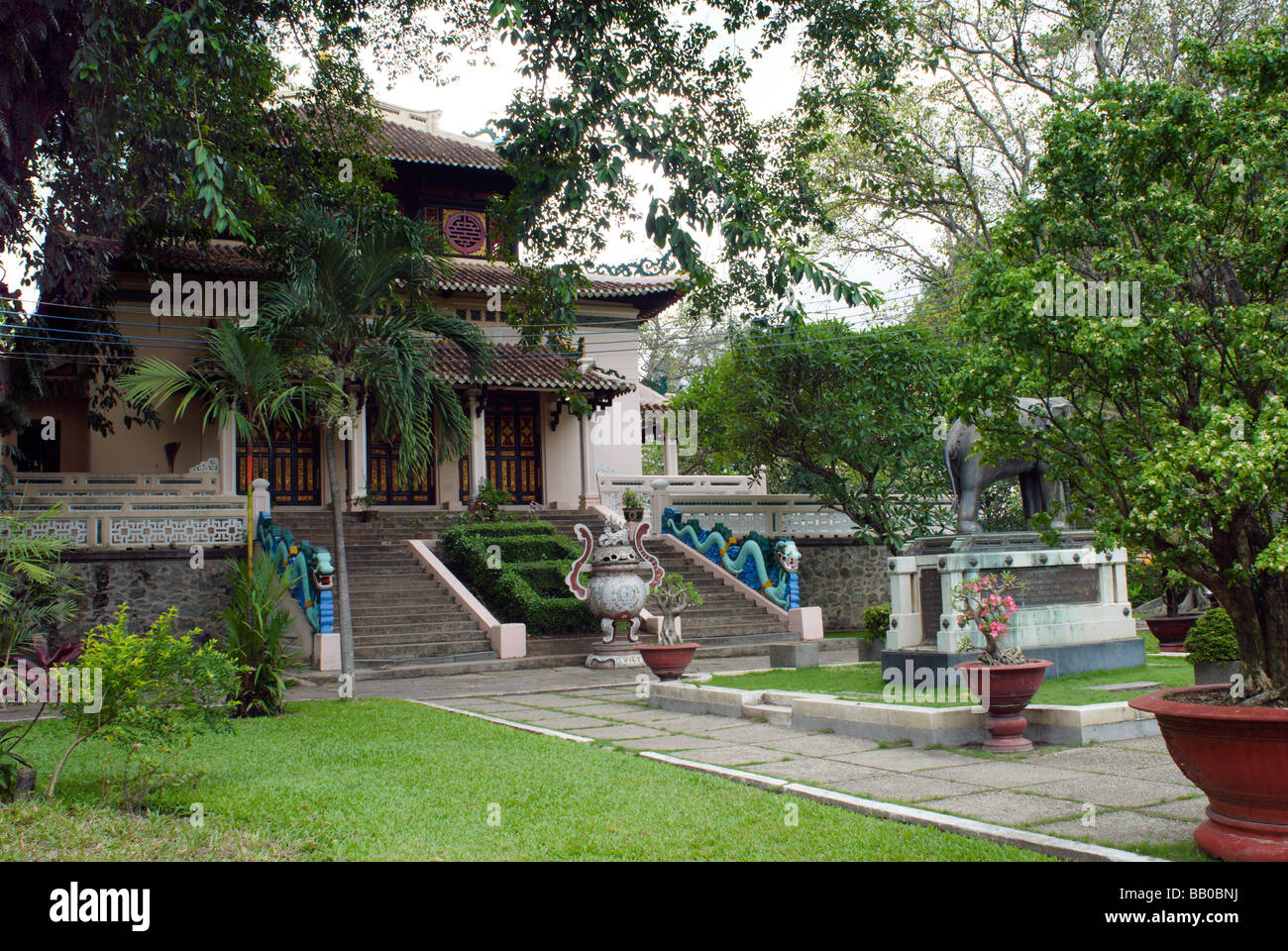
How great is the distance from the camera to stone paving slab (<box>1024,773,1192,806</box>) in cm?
530

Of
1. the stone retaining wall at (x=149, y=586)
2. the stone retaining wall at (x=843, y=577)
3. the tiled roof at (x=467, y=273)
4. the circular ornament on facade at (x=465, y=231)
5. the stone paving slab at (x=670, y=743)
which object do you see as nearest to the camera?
the stone paving slab at (x=670, y=743)

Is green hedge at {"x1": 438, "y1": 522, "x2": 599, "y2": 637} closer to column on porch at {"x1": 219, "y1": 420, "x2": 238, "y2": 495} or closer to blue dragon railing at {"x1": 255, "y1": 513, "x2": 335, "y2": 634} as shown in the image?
blue dragon railing at {"x1": 255, "y1": 513, "x2": 335, "y2": 634}

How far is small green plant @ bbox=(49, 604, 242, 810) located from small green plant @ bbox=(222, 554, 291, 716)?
3473 mm

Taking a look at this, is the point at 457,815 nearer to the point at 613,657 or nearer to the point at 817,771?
the point at 817,771

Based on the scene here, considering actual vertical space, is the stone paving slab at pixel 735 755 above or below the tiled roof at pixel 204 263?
below

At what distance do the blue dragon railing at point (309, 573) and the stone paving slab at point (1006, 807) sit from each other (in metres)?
10.1

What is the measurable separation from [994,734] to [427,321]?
26.5 feet

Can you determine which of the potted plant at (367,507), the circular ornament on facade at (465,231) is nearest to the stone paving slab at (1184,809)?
the potted plant at (367,507)

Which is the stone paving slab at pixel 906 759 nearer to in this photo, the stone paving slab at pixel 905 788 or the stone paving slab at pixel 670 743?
the stone paving slab at pixel 905 788

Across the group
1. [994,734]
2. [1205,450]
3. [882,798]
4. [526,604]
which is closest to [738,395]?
[526,604]

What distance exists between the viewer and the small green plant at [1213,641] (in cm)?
849

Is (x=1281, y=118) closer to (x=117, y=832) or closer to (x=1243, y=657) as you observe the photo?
(x=1243, y=657)

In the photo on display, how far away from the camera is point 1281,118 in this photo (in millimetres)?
4586

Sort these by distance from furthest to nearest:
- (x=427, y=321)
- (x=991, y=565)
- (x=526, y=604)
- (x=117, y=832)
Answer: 1. (x=526, y=604)
2. (x=427, y=321)
3. (x=991, y=565)
4. (x=117, y=832)
